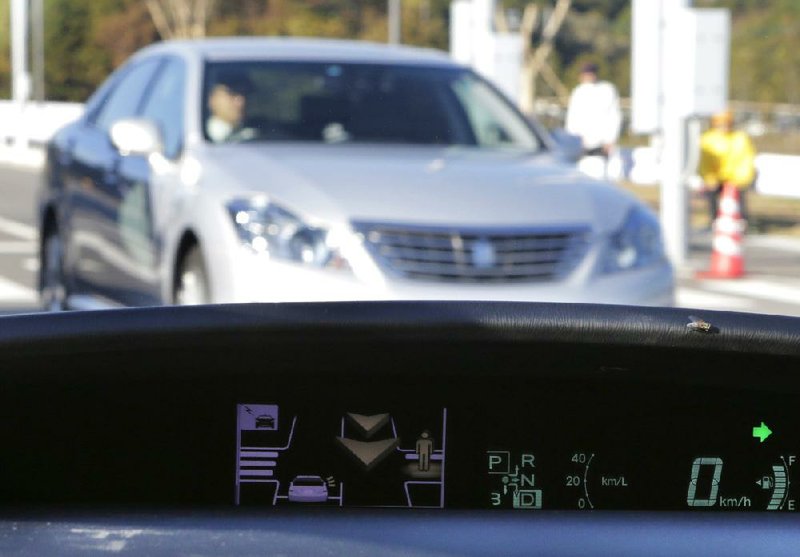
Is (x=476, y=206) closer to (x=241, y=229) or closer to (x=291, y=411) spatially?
(x=241, y=229)

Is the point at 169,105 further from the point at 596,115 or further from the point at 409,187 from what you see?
the point at 596,115

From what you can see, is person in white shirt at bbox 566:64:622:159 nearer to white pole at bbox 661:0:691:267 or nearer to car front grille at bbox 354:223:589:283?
white pole at bbox 661:0:691:267

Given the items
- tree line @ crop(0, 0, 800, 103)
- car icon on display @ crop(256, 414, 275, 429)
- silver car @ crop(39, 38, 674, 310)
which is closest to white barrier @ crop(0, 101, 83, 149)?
tree line @ crop(0, 0, 800, 103)

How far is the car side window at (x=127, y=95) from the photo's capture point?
8.45 meters

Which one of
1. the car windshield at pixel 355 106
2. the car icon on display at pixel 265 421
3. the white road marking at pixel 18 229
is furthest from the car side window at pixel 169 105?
the white road marking at pixel 18 229

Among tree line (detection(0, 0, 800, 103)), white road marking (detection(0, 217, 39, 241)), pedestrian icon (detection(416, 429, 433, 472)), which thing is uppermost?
tree line (detection(0, 0, 800, 103))

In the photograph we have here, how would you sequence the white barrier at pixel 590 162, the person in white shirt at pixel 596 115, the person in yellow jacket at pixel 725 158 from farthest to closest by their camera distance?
1. the white barrier at pixel 590 162
2. the person in white shirt at pixel 596 115
3. the person in yellow jacket at pixel 725 158

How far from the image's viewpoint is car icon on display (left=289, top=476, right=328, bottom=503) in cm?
216

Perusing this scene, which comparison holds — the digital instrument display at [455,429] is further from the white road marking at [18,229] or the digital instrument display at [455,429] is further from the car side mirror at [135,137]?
the white road marking at [18,229]

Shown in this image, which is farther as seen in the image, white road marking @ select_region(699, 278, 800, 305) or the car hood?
white road marking @ select_region(699, 278, 800, 305)

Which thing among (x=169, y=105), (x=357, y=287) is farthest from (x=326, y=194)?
(x=169, y=105)

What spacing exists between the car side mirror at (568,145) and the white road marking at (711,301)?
4.60m

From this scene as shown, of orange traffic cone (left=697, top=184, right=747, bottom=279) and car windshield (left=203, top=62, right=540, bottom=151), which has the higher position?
car windshield (left=203, top=62, right=540, bottom=151)

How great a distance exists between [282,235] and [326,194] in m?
0.22
